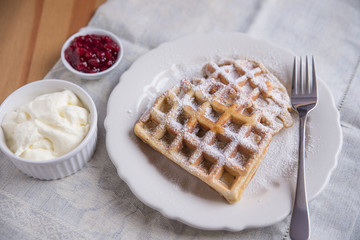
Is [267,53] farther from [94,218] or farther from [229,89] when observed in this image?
[94,218]

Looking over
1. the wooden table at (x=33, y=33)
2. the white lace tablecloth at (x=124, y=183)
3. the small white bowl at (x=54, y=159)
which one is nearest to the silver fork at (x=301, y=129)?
the white lace tablecloth at (x=124, y=183)

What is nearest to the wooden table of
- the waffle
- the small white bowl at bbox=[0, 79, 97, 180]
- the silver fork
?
the small white bowl at bbox=[0, 79, 97, 180]

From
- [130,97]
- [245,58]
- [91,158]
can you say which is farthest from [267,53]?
[91,158]

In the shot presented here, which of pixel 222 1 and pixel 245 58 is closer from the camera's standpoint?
pixel 245 58

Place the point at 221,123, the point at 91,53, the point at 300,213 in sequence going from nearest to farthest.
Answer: the point at 300,213
the point at 221,123
the point at 91,53

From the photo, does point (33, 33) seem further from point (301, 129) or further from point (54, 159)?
point (301, 129)

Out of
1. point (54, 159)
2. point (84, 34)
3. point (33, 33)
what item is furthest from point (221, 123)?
point (33, 33)

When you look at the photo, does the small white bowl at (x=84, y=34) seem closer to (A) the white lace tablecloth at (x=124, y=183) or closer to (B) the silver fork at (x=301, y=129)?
(A) the white lace tablecloth at (x=124, y=183)
